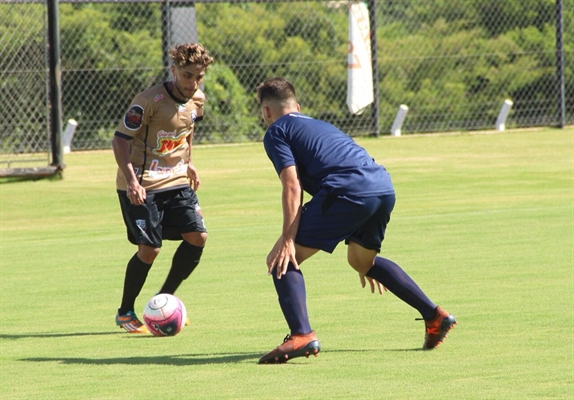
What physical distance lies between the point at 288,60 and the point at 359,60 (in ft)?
4.97

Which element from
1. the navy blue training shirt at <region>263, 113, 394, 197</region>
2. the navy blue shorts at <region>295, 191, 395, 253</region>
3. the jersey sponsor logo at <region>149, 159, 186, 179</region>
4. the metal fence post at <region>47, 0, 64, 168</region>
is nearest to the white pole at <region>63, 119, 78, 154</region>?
the metal fence post at <region>47, 0, 64, 168</region>

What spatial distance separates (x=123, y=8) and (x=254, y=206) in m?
8.25

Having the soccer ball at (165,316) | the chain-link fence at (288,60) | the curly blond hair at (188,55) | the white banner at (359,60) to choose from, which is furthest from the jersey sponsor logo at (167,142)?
the white banner at (359,60)

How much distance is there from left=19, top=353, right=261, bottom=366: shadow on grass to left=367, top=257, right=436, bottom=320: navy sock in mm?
879

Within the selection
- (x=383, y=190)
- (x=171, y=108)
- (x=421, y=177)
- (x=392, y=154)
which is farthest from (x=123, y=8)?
(x=383, y=190)

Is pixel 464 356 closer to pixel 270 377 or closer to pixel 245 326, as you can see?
pixel 270 377

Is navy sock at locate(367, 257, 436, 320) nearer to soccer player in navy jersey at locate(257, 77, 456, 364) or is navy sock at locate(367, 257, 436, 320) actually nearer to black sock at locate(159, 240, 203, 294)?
soccer player in navy jersey at locate(257, 77, 456, 364)

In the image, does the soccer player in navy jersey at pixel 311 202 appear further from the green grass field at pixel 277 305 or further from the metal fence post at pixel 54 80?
the metal fence post at pixel 54 80

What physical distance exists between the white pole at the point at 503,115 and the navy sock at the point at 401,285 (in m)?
20.0

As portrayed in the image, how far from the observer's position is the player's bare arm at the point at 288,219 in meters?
6.71

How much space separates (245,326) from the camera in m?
8.12

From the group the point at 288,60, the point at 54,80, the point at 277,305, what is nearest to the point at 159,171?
the point at 277,305

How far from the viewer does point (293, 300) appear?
22.2 feet

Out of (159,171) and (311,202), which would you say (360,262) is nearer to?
(311,202)
